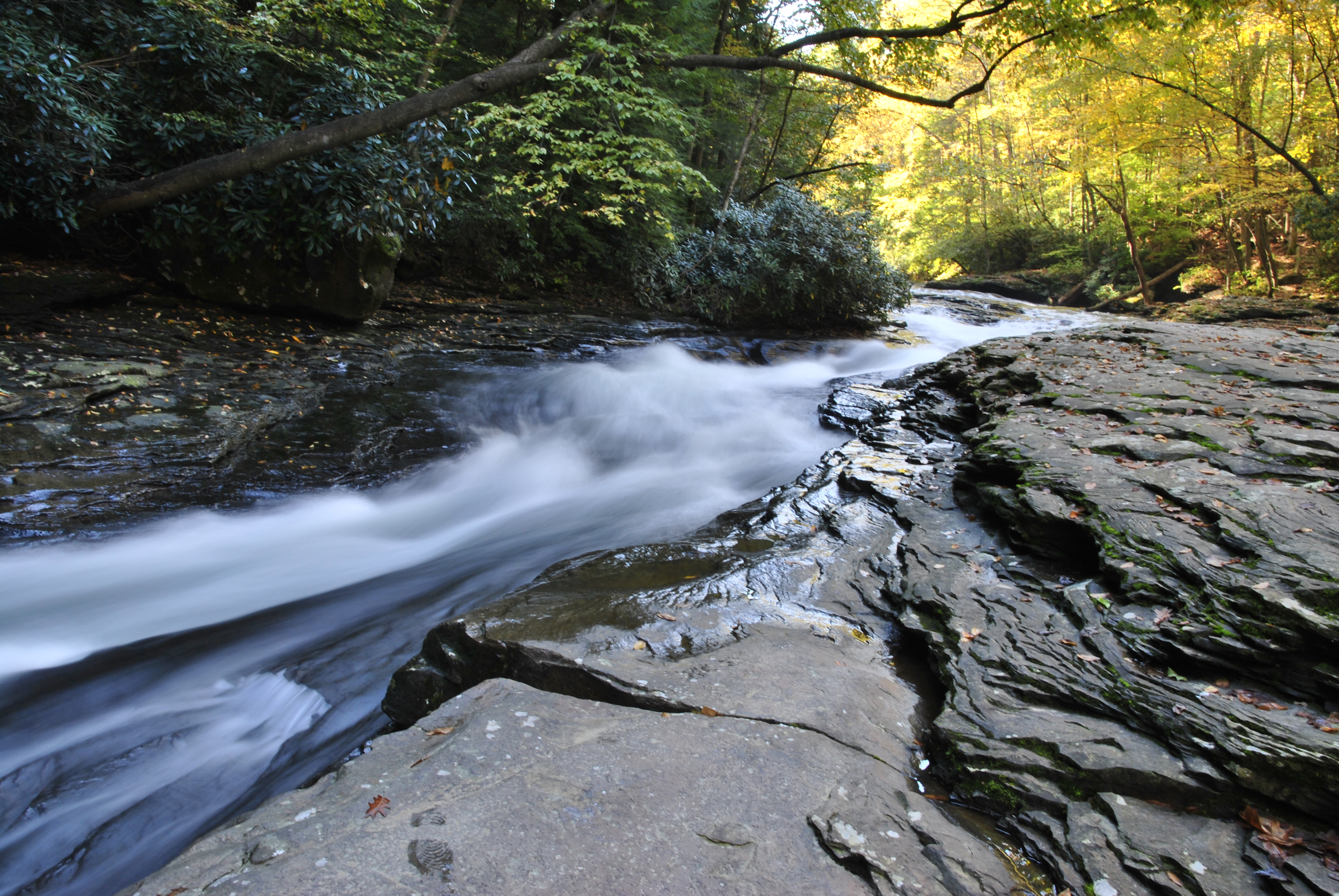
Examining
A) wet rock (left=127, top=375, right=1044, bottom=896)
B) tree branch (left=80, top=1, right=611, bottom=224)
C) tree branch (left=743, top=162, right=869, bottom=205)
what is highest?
tree branch (left=743, top=162, right=869, bottom=205)

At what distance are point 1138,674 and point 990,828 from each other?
1.04 metres

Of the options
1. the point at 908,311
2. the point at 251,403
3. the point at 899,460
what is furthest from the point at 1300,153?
the point at 251,403

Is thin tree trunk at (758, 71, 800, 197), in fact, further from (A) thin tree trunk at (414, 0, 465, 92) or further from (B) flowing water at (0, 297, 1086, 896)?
(B) flowing water at (0, 297, 1086, 896)

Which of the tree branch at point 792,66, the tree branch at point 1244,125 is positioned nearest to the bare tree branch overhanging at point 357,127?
the tree branch at point 792,66

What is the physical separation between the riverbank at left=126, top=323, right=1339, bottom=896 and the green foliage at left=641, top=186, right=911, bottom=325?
9594mm

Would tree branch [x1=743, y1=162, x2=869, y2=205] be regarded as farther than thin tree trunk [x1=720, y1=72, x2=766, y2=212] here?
Yes

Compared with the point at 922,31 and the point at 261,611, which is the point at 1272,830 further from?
the point at 922,31

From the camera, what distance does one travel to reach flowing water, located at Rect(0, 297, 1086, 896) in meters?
3.00

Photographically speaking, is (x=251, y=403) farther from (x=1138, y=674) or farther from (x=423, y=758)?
(x=1138, y=674)

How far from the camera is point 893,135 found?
40.5 meters

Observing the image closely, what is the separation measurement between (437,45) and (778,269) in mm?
7376

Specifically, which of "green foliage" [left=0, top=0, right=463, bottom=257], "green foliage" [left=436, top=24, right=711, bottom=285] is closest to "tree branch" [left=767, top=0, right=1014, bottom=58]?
"green foliage" [left=436, top=24, right=711, bottom=285]

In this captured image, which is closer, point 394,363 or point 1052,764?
point 1052,764

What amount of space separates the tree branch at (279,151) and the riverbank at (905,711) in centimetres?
585
